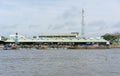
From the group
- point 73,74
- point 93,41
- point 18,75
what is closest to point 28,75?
point 18,75

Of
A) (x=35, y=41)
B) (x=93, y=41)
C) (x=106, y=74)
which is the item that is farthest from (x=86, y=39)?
(x=106, y=74)

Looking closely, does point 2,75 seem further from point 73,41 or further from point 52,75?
point 73,41

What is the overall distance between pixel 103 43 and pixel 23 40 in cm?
4418

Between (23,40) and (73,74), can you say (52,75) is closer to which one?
(73,74)

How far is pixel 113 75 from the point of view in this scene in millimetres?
36906

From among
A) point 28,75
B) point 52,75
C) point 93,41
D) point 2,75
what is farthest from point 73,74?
point 93,41

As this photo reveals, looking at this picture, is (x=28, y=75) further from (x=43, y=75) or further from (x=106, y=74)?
(x=106, y=74)

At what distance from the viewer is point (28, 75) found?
37.3 metres

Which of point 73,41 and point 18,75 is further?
point 73,41

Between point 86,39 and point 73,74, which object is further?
point 86,39

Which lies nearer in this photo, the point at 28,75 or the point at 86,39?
the point at 28,75

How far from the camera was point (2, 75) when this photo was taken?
3747 cm

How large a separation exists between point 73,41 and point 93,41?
11.0 meters

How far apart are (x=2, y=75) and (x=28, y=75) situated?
273cm
